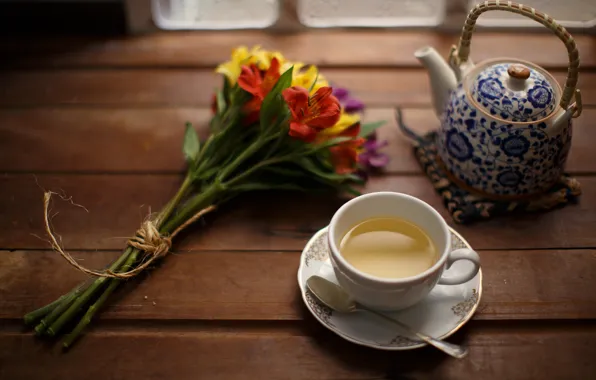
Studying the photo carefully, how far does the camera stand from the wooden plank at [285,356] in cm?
68

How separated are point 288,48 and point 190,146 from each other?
1.16ft

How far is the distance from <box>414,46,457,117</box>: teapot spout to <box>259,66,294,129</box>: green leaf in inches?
8.1

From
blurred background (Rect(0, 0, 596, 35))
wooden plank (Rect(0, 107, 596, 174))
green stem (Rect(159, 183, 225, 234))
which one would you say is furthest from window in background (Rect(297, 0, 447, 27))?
green stem (Rect(159, 183, 225, 234))

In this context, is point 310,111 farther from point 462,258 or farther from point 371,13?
point 371,13

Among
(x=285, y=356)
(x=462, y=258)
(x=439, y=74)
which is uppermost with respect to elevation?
(x=439, y=74)

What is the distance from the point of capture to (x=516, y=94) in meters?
0.78

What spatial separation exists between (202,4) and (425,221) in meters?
0.72

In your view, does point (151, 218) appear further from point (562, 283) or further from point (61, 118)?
point (562, 283)

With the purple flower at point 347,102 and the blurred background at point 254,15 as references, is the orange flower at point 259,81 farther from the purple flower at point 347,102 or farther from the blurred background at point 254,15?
the blurred background at point 254,15

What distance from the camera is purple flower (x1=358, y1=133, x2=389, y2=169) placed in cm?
91

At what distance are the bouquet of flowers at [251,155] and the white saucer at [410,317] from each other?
6.1 inches

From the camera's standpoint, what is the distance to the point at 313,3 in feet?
3.88

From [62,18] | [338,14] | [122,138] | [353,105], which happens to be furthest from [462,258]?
[62,18]

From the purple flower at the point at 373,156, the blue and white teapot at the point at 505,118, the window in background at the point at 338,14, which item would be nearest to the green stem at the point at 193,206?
the purple flower at the point at 373,156
